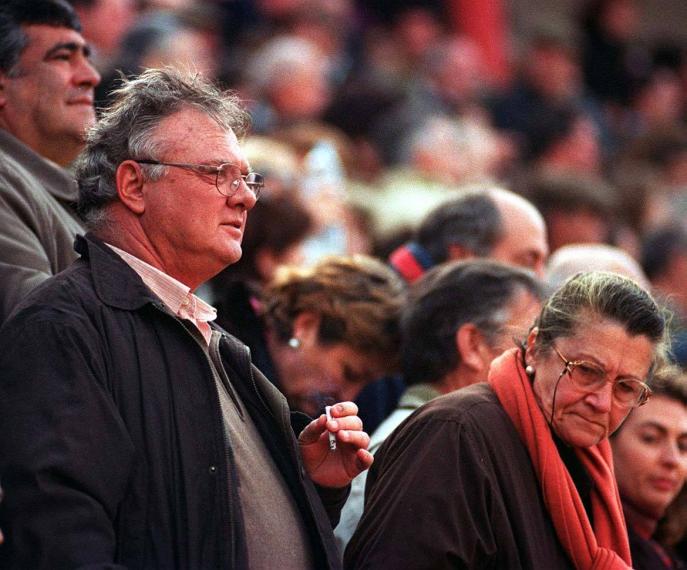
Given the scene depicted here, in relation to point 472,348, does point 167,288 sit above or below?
above

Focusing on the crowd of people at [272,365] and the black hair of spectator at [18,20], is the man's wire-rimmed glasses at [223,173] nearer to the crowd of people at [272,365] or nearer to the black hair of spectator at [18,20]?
the crowd of people at [272,365]

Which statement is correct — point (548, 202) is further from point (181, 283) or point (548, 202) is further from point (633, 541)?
point (181, 283)

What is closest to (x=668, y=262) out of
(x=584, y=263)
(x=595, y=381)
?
(x=584, y=263)

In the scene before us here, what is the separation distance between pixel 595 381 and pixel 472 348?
2.77 feet

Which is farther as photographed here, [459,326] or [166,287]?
[459,326]

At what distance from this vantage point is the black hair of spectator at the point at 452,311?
4594 millimetres

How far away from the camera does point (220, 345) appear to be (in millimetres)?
3596

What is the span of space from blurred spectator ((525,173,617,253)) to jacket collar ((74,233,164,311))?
474 cm

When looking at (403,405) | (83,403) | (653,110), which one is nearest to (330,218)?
(403,405)

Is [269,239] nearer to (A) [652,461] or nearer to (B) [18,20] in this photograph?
(B) [18,20]

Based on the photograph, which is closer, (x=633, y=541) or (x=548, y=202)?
(x=633, y=541)

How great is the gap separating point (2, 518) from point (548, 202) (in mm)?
5329

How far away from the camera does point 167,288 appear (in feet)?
11.3

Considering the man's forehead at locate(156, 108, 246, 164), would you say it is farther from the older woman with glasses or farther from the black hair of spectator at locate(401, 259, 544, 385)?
the black hair of spectator at locate(401, 259, 544, 385)
